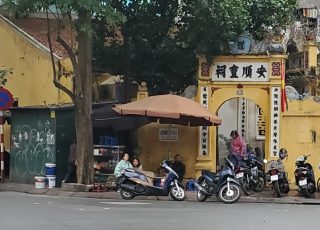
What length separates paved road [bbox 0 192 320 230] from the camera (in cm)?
1052

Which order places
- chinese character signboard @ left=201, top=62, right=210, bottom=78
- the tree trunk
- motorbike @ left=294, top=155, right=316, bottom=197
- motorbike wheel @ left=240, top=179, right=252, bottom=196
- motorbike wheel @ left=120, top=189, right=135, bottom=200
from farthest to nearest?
chinese character signboard @ left=201, top=62, right=210, bottom=78 → the tree trunk → motorbike @ left=294, top=155, right=316, bottom=197 → motorbike wheel @ left=240, top=179, right=252, bottom=196 → motorbike wheel @ left=120, top=189, right=135, bottom=200

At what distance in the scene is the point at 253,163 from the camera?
59.6ft

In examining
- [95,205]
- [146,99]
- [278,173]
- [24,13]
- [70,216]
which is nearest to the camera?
[70,216]

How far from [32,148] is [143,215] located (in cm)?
887

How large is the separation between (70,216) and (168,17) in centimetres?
1081

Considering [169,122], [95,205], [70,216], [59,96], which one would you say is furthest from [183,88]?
[70,216]

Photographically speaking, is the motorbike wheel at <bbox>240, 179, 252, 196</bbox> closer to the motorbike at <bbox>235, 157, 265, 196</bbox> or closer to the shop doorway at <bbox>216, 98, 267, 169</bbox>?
the motorbike at <bbox>235, 157, 265, 196</bbox>

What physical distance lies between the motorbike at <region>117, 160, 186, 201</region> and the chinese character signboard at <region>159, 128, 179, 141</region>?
3.64 meters

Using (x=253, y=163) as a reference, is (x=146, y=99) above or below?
above

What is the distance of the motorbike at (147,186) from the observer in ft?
53.0

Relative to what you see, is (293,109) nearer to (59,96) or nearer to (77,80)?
(77,80)

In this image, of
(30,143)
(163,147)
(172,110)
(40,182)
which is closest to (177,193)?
(172,110)

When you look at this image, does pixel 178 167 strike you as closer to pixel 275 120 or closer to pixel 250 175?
pixel 250 175

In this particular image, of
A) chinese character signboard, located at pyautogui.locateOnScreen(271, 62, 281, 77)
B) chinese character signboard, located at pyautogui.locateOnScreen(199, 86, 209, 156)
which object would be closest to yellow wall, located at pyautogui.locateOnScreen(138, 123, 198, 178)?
chinese character signboard, located at pyautogui.locateOnScreen(199, 86, 209, 156)
